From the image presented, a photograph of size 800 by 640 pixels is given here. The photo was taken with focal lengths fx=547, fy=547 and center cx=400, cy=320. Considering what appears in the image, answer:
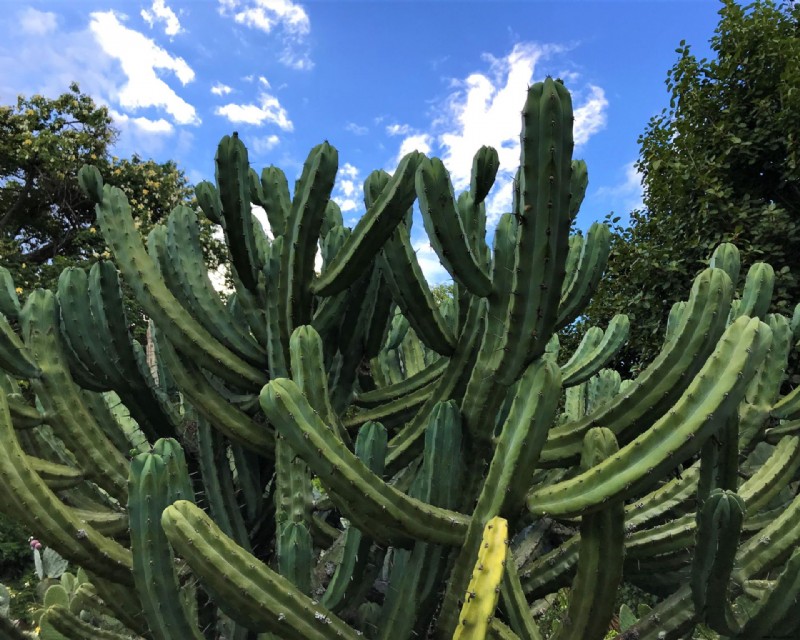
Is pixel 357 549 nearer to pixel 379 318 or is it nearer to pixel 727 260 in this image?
pixel 379 318

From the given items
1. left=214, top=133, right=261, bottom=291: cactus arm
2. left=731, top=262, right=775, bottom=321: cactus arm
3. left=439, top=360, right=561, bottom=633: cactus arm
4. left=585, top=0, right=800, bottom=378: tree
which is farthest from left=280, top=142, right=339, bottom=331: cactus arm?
left=585, top=0, right=800, bottom=378: tree

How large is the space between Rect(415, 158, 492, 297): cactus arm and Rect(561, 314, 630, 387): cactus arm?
1.27 metres

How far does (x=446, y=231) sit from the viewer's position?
1.93 m

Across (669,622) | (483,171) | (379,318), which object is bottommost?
(669,622)

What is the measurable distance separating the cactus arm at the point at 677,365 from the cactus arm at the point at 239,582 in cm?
118

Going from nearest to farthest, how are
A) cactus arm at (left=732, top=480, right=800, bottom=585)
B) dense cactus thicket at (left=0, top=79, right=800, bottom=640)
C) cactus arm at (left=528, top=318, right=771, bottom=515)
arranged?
cactus arm at (left=528, top=318, right=771, bottom=515), dense cactus thicket at (left=0, top=79, right=800, bottom=640), cactus arm at (left=732, top=480, right=800, bottom=585)

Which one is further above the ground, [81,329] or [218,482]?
[81,329]

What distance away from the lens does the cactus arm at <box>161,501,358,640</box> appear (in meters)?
1.57

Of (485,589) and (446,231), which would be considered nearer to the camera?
(485,589)

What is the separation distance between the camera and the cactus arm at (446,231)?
6.34 feet

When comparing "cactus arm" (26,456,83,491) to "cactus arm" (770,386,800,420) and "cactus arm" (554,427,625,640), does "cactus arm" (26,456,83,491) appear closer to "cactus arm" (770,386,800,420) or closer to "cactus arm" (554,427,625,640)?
"cactus arm" (554,427,625,640)

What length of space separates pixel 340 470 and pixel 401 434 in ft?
3.00

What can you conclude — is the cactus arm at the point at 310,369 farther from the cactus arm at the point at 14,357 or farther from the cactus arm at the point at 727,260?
the cactus arm at the point at 727,260

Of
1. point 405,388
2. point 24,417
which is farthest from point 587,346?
point 24,417
